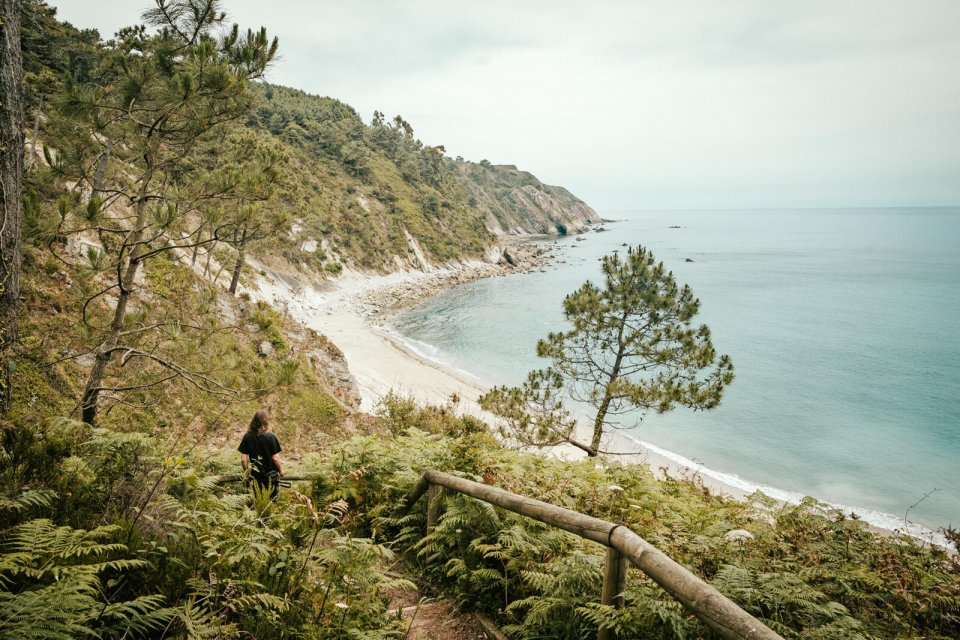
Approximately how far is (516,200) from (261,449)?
169 metres

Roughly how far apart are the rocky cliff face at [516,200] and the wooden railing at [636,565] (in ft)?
479

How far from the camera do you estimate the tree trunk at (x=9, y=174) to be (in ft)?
15.1

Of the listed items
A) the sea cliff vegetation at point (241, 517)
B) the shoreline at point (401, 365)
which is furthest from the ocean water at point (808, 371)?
the sea cliff vegetation at point (241, 517)

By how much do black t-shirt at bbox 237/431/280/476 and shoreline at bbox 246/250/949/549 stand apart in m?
5.96

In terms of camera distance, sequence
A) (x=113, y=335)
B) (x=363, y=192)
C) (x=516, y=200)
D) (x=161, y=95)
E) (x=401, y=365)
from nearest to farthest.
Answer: (x=161, y=95) < (x=113, y=335) < (x=401, y=365) < (x=363, y=192) < (x=516, y=200)

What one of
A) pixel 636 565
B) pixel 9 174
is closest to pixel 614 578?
pixel 636 565

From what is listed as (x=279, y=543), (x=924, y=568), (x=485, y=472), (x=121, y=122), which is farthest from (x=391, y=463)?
(x=121, y=122)

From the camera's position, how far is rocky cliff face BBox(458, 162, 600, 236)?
6083 inches

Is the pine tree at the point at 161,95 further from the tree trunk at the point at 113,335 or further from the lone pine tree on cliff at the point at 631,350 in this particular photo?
the lone pine tree on cliff at the point at 631,350

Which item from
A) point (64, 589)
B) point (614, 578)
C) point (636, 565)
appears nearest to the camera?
point (64, 589)

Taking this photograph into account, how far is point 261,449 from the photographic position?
650cm

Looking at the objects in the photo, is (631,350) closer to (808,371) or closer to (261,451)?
(261,451)

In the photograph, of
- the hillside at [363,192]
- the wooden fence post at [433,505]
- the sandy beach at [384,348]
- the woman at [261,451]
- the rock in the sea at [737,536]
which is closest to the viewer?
the rock in the sea at [737,536]

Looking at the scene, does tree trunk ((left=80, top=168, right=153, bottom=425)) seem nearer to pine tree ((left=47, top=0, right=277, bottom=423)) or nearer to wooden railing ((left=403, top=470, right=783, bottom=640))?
pine tree ((left=47, top=0, right=277, bottom=423))
